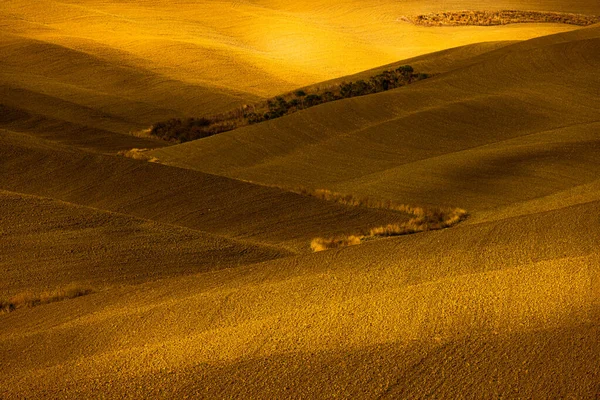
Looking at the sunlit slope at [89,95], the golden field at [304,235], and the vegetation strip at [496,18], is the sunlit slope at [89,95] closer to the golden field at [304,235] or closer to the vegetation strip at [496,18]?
the golden field at [304,235]

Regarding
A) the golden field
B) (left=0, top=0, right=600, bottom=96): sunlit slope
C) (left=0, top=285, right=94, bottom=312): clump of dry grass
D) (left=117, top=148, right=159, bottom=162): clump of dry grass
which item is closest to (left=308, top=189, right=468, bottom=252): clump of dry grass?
the golden field

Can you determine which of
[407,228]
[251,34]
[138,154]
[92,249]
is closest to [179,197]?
[92,249]

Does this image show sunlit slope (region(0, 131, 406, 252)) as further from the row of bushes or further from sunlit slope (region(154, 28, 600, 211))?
sunlit slope (region(154, 28, 600, 211))

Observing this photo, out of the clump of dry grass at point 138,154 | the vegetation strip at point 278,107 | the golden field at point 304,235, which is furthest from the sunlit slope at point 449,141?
the vegetation strip at point 278,107

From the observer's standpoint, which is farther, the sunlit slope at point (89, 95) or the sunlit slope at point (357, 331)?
the sunlit slope at point (89, 95)

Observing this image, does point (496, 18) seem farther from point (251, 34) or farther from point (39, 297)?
point (39, 297)

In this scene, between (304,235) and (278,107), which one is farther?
(278,107)

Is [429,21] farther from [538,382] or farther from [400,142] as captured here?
[538,382]
